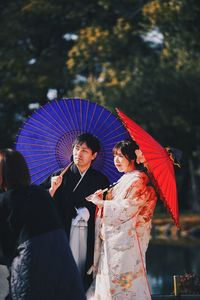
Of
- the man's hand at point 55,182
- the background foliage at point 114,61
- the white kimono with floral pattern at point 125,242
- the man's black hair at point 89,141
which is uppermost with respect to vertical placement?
the background foliage at point 114,61

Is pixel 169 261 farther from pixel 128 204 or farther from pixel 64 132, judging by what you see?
pixel 128 204

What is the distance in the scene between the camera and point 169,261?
1538 cm

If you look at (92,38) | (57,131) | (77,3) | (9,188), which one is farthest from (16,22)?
(9,188)

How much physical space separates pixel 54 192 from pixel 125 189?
0.63 metres

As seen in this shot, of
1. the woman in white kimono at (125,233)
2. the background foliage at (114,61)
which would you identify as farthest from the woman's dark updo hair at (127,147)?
the background foliage at (114,61)

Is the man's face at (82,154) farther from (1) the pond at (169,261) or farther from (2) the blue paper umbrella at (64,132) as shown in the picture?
(1) the pond at (169,261)

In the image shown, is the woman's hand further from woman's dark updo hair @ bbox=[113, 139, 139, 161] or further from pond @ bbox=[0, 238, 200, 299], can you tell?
pond @ bbox=[0, 238, 200, 299]

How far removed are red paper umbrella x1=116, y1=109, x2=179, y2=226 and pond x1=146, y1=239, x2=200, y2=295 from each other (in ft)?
10.6

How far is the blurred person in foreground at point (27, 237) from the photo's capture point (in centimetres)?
436

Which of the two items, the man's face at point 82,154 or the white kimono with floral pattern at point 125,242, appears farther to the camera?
the man's face at point 82,154

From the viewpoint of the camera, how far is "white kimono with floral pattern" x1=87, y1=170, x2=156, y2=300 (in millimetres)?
6156

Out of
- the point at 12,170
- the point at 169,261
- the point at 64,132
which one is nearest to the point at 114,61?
the point at 169,261

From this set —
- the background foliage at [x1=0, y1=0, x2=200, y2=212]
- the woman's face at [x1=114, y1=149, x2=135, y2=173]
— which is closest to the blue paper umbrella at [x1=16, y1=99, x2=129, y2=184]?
the woman's face at [x1=114, y1=149, x2=135, y2=173]

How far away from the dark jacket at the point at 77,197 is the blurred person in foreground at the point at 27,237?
1931mm
